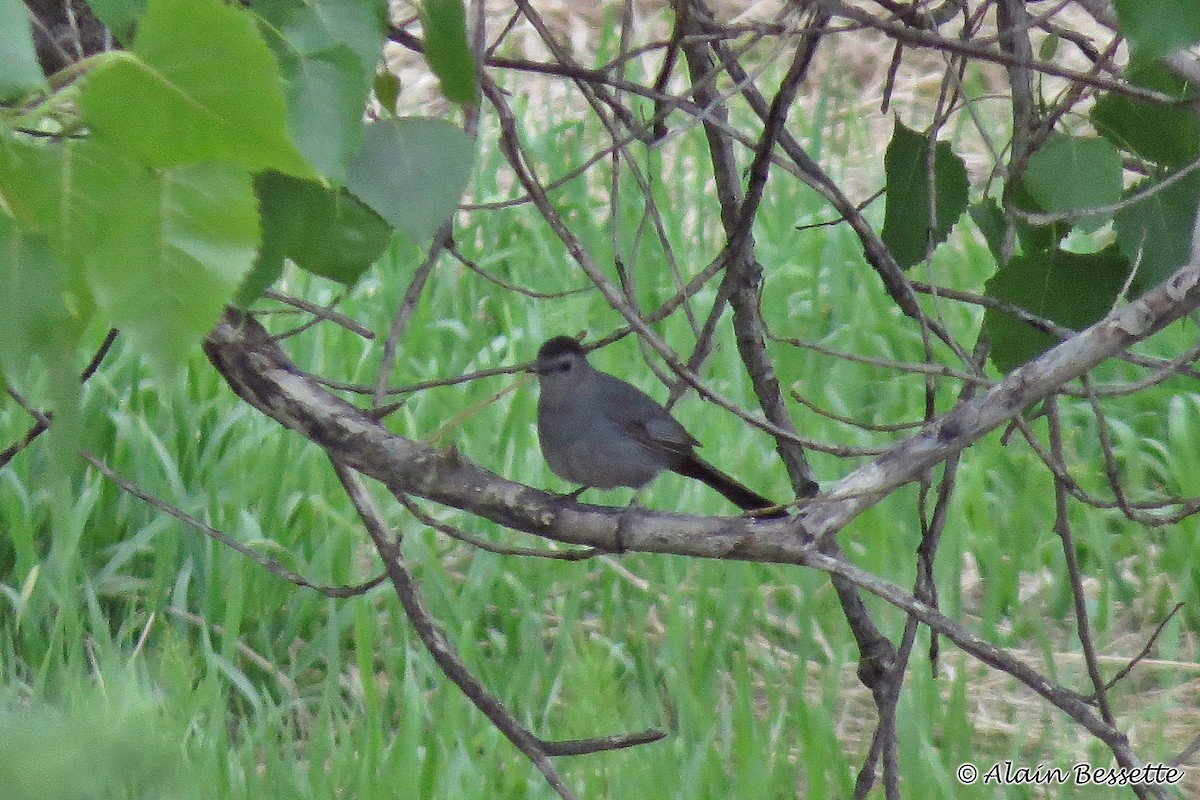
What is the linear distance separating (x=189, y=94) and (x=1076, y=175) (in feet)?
4.32

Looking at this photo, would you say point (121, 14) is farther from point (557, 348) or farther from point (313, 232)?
point (557, 348)

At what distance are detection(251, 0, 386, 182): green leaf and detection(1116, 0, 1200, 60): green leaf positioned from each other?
63 cm

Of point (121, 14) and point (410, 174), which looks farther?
point (410, 174)

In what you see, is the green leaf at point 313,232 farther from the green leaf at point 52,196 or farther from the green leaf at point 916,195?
the green leaf at point 916,195

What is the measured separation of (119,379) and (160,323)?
3.97m

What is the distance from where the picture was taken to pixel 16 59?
2.40ft

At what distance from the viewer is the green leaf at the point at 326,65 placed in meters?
1.04

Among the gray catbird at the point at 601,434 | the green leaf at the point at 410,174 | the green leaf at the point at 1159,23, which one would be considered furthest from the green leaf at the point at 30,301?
the gray catbird at the point at 601,434

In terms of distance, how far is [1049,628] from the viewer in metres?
4.32

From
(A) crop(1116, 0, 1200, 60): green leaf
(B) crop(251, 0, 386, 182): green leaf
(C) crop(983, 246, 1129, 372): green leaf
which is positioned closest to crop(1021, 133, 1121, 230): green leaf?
(C) crop(983, 246, 1129, 372): green leaf

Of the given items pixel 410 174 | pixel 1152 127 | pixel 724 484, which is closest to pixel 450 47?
pixel 410 174

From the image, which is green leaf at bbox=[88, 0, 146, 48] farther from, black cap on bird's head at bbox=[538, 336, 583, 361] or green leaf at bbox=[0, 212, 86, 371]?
black cap on bird's head at bbox=[538, 336, 583, 361]

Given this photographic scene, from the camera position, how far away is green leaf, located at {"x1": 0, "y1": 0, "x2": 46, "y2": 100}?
729 mm

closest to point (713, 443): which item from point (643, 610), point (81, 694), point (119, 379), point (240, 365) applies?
point (643, 610)
